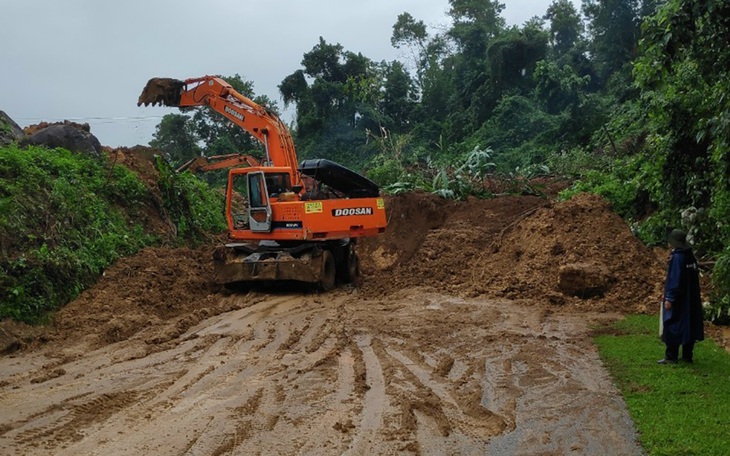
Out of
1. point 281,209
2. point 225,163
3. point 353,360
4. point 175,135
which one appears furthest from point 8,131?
point 175,135

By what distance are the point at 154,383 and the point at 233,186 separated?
29.9ft

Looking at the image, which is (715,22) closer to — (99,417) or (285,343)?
(285,343)

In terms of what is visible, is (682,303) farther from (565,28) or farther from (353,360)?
(565,28)

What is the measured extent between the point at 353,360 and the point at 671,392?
3663mm

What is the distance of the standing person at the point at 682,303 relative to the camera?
27.4ft

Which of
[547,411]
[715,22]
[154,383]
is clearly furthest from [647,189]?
[154,383]

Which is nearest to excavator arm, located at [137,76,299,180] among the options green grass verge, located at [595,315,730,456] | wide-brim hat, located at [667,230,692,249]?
green grass verge, located at [595,315,730,456]

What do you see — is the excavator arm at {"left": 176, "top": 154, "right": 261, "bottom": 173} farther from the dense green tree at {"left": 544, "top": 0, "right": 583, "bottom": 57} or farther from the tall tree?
the dense green tree at {"left": 544, "top": 0, "right": 583, "bottom": 57}

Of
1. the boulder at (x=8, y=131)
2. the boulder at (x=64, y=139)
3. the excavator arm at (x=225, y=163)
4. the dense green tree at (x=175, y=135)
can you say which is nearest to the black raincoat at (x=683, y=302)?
the excavator arm at (x=225, y=163)

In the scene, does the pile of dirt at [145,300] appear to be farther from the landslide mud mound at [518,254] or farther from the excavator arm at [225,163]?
the landslide mud mound at [518,254]

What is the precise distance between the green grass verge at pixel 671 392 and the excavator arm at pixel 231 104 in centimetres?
921

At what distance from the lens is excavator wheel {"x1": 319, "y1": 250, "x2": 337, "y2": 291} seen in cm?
1522

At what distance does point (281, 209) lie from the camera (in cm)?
1527

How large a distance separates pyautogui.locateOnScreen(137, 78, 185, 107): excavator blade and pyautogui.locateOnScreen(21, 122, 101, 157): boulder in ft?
7.31
